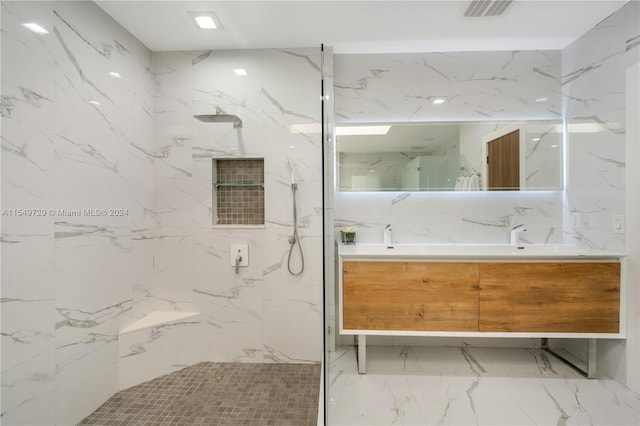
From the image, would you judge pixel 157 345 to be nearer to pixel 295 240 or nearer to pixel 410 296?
pixel 295 240

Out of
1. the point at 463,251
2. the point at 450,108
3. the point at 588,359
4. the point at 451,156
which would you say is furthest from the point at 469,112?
the point at 588,359

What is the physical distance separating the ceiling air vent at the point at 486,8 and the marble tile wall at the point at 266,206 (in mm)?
981

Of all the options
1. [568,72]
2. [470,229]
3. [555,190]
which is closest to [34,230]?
[470,229]

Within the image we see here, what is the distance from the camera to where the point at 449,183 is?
218 cm

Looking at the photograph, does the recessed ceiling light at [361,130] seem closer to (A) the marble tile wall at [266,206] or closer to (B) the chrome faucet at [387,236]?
(A) the marble tile wall at [266,206]

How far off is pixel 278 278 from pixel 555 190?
2.20 m

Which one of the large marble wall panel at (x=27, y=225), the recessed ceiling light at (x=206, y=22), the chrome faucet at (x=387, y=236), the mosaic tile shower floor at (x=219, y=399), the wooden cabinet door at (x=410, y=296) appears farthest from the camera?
the chrome faucet at (x=387, y=236)

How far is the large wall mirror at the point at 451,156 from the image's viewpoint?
6.99 feet

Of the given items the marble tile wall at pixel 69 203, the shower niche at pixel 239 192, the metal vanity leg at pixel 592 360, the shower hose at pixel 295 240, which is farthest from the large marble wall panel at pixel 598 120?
the marble tile wall at pixel 69 203

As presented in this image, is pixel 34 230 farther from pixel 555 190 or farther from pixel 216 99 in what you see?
pixel 555 190

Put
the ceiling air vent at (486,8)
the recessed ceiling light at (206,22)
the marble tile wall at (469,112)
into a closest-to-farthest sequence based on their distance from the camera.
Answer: the ceiling air vent at (486,8) < the recessed ceiling light at (206,22) < the marble tile wall at (469,112)

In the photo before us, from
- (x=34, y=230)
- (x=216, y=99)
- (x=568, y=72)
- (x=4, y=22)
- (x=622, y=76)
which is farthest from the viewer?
(x=568, y=72)

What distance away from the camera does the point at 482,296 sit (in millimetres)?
1753

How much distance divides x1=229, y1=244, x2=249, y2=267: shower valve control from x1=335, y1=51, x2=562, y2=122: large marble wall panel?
1227mm
